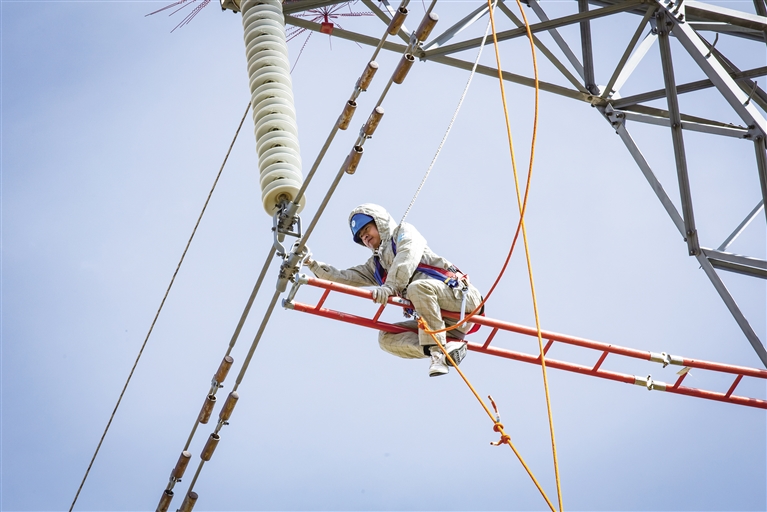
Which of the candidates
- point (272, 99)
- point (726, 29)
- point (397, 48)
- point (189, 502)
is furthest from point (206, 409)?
point (726, 29)

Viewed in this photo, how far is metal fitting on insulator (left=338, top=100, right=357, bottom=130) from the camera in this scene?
8398mm

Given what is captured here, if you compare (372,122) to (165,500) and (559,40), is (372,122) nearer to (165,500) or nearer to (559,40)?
(559,40)

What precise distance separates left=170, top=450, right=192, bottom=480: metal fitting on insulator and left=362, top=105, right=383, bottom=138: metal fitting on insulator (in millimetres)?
3926

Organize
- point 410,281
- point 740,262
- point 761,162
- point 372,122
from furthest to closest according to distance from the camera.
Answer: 1. point 740,262
2. point 761,162
3. point 410,281
4. point 372,122

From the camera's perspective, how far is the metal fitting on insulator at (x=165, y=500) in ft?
35.5

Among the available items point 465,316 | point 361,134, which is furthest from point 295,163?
point 465,316

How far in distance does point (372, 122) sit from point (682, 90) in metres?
5.21

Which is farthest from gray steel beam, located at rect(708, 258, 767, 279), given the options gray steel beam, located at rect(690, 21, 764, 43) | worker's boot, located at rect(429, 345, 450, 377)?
worker's boot, located at rect(429, 345, 450, 377)

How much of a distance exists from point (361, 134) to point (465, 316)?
245 centimetres

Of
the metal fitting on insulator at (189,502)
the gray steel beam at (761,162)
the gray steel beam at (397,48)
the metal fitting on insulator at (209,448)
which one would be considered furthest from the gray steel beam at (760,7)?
the metal fitting on insulator at (189,502)

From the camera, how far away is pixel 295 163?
887cm

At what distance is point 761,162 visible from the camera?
34.6 ft

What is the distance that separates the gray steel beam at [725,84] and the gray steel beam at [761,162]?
0.34 feet

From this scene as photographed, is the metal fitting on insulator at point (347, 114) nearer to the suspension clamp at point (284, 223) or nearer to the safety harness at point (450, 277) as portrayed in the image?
the suspension clamp at point (284, 223)
